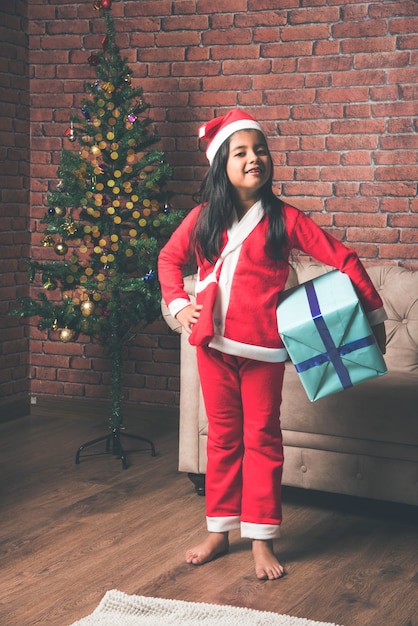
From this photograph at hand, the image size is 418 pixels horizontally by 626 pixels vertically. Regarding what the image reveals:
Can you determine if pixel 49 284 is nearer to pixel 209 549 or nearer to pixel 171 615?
pixel 209 549

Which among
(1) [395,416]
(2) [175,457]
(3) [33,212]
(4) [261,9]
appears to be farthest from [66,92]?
(1) [395,416]

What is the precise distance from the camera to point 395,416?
280 cm

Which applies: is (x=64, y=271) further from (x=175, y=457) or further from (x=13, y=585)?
(x=13, y=585)

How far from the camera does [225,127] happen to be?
2.43m

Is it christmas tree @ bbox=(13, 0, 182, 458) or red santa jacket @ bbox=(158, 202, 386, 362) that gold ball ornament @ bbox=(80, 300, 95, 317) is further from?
red santa jacket @ bbox=(158, 202, 386, 362)

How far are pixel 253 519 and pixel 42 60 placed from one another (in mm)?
2834

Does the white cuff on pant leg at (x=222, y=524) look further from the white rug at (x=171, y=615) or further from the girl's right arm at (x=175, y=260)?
the girl's right arm at (x=175, y=260)

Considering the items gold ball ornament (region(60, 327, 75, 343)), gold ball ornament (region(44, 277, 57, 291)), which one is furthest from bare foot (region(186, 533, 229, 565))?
gold ball ornament (region(44, 277, 57, 291))

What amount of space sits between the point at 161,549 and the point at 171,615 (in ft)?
1.61

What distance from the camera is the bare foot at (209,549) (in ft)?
8.29

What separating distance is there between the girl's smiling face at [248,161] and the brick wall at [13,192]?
7.03 feet

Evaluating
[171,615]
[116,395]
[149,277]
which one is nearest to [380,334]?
[171,615]

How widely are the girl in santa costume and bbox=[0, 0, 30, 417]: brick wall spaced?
1.97 meters

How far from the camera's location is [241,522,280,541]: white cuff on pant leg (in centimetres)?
247
